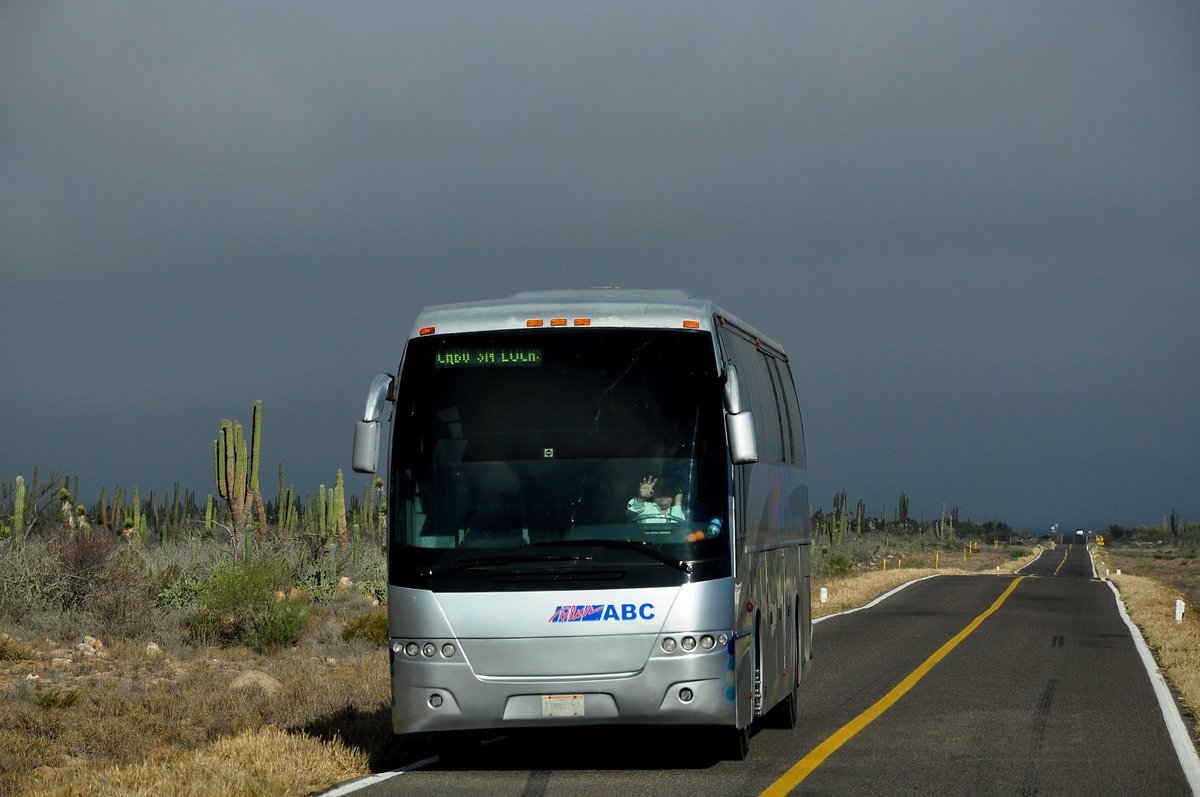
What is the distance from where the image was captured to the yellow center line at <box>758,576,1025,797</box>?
10219 mm

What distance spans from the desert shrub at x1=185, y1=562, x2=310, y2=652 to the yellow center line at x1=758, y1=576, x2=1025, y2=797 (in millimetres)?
11268

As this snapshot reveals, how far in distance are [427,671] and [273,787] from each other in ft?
4.15

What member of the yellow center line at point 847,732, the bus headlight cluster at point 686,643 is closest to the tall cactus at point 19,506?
the yellow center line at point 847,732

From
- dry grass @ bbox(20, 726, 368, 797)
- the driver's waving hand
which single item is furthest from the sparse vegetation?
the driver's waving hand

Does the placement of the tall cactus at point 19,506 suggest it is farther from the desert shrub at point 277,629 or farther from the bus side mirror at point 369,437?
the bus side mirror at point 369,437

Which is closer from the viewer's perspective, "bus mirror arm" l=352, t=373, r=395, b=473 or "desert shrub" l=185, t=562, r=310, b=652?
"bus mirror arm" l=352, t=373, r=395, b=473

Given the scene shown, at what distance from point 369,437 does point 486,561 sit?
118 cm

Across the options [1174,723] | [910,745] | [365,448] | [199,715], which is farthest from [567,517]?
[199,715]

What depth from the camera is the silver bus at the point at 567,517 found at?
33.4 ft

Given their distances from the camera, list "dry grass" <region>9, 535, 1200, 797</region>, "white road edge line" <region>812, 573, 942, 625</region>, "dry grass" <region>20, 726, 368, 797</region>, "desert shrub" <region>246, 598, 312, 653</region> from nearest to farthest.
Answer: "dry grass" <region>20, 726, 368, 797</region> < "dry grass" <region>9, 535, 1200, 797</region> < "desert shrub" <region>246, 598, 312, 653</region> < "white road edge line" <region>812, 573, 942, 625</region>

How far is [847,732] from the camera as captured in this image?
13336mm

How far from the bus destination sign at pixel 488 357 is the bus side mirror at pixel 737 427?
1.41 metres

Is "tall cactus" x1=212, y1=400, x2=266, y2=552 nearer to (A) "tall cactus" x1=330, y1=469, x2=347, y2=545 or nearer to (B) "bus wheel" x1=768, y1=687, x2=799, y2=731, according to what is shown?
(A) "tall cactus" x1=330, y1=469, x2=347, y2=545

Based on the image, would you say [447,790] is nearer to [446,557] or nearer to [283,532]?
[446,557]
